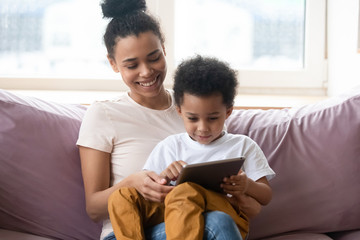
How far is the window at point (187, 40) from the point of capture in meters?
2.60

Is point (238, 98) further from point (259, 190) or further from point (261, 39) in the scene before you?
point (259, 190)

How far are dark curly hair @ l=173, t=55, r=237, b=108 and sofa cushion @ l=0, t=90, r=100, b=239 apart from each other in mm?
428

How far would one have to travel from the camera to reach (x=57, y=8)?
261 cm

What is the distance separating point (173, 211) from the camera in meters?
1.24

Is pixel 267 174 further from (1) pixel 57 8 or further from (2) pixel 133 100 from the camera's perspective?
(1) pixel 57 8

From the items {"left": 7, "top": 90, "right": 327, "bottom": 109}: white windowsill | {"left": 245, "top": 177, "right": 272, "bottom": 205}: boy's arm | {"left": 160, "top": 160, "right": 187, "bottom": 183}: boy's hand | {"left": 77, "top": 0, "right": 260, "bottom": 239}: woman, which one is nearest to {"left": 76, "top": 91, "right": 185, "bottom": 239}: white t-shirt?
{"left": 77, "top": 0, "right": 260, "bottom": 239}: woman

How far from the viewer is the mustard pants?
122 centimetres

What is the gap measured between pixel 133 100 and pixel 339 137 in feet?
2.30

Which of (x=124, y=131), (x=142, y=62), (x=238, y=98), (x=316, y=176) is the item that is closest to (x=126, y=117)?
(x=124, y=131)

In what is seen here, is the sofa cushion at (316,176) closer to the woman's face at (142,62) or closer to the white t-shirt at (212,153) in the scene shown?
the white t-shirt at (212,153)

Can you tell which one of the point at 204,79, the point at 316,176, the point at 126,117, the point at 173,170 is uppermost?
the point at 204,79

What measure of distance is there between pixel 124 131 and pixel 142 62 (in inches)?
8.7

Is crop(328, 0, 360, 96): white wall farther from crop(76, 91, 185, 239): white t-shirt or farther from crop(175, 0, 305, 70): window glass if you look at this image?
crop(76, 91, 185, 239): white t-shirt

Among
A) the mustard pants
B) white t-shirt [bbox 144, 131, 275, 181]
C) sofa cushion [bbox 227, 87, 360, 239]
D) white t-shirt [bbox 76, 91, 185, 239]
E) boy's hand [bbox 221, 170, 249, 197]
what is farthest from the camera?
sofa cushion [bbox 227, 87, 360, 239]
